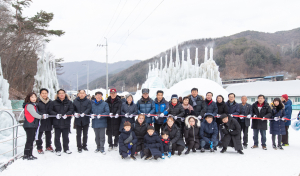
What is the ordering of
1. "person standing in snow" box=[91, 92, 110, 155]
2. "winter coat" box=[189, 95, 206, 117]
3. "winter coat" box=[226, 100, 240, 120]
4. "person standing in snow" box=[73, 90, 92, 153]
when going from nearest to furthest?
"person standing in snow" box=[73, 90, 92, 153] < "person standing in snow" box=[91, 92, 110, 155] < "winter coat" box=[189, 95, 206, 117] < "winter coat" box=[226, 100, 240, 120]

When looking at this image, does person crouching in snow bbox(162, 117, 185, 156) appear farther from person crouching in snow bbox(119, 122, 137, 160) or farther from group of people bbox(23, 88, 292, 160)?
person crouching in snow bbox(119, 122, 137, 160)

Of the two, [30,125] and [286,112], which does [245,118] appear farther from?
[30,125]

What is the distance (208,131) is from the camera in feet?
21.3

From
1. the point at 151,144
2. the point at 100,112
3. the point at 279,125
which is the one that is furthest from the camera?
the point at 279,125

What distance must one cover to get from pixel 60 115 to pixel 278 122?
6.94 m

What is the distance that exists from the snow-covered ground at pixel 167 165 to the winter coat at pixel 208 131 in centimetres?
48

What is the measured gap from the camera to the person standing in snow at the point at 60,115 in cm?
594

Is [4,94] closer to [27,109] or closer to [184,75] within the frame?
[27,109]

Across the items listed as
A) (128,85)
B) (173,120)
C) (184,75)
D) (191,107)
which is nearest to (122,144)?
(173,120)

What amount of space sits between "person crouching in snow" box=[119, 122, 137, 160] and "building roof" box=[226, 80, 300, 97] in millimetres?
30989

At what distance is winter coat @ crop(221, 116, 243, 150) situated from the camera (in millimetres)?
6316

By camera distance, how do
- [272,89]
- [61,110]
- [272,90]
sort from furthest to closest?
[272,89]
[272,90]
[61,110]

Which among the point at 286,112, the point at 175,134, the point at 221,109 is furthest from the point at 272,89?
the point at 175,134

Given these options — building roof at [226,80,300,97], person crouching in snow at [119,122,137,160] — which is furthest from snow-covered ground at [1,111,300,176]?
building roof at [226,80,300,97]
